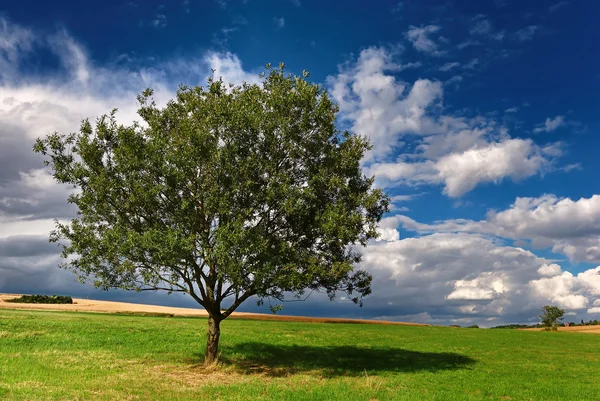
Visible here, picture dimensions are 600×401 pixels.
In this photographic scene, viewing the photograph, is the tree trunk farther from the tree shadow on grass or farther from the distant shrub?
the distant shrub

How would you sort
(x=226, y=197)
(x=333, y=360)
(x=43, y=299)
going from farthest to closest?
(x=43, y=299) → (x=333, y=360) → (x=226, y=197)

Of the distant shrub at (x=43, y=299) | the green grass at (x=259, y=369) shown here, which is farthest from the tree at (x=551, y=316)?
the distant shrub at (x=43, y=299)

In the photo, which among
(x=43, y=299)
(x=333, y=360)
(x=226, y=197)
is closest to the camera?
(x=226, y=197)

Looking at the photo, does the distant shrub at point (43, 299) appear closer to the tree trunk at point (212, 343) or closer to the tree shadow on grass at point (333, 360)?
the tree shadow on grass at point (333, 360)

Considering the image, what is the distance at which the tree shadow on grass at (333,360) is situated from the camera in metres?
35.0

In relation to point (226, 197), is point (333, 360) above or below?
below

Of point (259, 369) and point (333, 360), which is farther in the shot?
point (333, 360)

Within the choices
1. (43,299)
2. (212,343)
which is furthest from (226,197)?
(43,299)

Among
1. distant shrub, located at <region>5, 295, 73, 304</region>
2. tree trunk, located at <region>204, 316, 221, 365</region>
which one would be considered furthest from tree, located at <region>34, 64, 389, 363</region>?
distant shrub, located at <region>5, 295, 73, 304</region>

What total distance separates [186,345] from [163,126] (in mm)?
21837

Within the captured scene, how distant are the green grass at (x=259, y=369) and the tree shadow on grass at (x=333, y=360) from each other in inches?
4.2

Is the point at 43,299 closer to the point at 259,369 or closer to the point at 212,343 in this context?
the point at 212,343

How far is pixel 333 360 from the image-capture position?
133 feet

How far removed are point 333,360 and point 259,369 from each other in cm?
912
